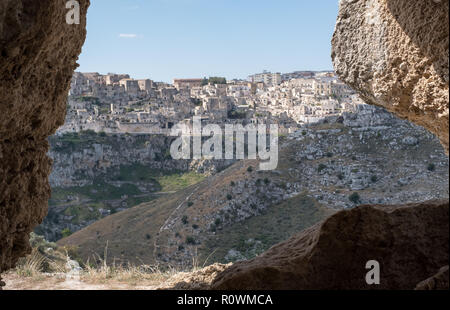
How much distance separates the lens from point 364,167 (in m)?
24.6

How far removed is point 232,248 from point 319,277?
17.9 metres

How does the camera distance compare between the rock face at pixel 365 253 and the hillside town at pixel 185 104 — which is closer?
the rock face at pixel 365 253

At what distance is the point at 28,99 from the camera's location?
Result: 2.29m

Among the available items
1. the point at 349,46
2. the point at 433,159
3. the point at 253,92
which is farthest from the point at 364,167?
the point at 253,92

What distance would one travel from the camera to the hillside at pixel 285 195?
2056 cm

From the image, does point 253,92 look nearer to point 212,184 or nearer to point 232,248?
point 212,184
